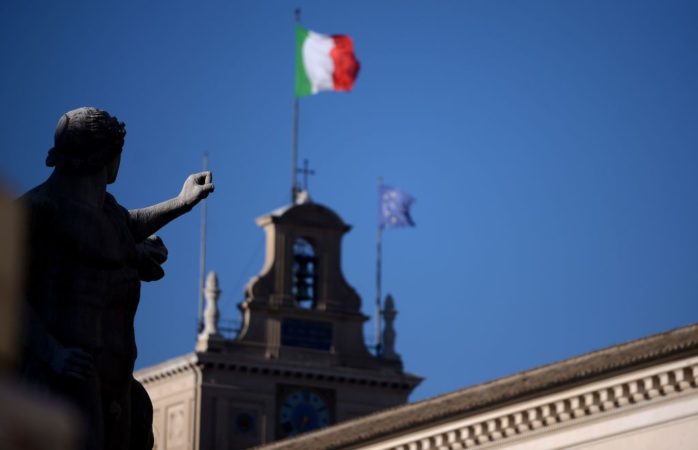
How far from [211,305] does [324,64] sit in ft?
35.4

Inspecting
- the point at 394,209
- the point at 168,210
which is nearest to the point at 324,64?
the point at 394,209

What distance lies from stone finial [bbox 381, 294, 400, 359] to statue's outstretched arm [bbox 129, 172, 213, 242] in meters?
89.4

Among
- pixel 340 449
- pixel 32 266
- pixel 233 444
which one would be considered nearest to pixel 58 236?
pixel 32 266

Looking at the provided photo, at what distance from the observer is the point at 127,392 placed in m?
Result: 12.9

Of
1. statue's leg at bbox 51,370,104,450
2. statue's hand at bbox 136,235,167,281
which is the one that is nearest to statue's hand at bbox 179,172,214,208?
statue's hand at bbox 136,235,167,281

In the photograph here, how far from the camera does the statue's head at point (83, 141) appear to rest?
1291cm

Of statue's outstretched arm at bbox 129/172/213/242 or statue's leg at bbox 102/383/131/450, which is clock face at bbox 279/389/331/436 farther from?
statue's leg at bbox 102/383/131/450

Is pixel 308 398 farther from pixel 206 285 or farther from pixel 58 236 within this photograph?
pixel 58 236

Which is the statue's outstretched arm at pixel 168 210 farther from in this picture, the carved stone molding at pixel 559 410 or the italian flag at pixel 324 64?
the italian flag at pixel 324 64

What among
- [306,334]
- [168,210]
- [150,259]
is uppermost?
[306,334]

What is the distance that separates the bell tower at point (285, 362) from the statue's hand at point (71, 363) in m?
80.1

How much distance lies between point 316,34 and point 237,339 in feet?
43.6

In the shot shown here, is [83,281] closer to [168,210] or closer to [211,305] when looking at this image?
[168,210]

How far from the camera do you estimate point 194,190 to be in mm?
13305
